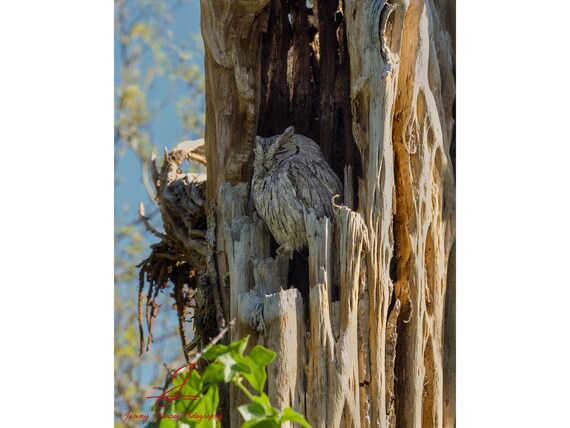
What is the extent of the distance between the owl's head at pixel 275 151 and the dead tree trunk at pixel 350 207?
0.11 meters

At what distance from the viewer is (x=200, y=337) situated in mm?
2537

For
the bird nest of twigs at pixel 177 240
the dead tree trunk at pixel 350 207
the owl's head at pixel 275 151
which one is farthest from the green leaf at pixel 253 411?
the bird nest of twigs at pixel 177 240

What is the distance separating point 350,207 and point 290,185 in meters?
0.15

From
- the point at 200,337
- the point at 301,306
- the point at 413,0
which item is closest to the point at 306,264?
the point at 301,306

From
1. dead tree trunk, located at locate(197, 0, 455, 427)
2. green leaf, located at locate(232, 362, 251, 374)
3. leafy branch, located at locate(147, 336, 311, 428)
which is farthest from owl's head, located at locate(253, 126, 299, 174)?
green leaf, located at locate(232, 362, 251, 374)

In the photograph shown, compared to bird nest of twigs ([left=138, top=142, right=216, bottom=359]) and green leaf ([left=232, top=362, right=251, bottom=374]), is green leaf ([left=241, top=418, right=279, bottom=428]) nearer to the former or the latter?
green leaf ([left=232, top=362, right=251, bottom=374])

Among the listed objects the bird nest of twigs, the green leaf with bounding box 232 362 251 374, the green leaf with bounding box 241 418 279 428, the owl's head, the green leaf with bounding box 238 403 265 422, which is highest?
the owl's head

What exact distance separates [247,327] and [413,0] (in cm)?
84

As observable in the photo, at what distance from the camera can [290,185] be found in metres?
2.27

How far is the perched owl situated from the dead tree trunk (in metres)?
0.05

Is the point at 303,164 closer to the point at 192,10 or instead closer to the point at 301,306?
the point at 301,306

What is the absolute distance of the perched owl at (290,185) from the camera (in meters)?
2.25

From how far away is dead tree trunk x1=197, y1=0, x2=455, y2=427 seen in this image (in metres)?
2.16

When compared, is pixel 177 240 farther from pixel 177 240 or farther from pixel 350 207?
pixel 350 207
